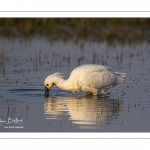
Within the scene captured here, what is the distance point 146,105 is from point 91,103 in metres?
1.39

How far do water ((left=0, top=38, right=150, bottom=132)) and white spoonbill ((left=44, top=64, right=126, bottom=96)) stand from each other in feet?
0.80

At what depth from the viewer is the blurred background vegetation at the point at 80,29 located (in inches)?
1071

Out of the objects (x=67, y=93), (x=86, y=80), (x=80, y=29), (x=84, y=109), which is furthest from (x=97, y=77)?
(x=80, y=29)

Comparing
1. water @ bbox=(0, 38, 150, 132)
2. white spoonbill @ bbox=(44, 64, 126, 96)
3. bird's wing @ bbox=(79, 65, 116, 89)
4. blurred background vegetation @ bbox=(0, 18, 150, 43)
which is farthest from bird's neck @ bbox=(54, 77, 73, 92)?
blurred background vegetation @ bbox=(0, 18, 150, 43)

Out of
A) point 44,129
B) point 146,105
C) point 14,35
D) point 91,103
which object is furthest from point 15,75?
point 14,35

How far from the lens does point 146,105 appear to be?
46.9 ft

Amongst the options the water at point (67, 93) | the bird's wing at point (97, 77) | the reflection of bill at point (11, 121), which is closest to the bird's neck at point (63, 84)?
the water at point (67, 93)

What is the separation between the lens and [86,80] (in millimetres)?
15680

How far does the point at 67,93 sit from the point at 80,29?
12.6 m

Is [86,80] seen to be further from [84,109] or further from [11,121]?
[11,121]

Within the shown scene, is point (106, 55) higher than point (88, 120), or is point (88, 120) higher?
point (106, 55)

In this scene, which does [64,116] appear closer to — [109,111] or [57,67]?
[109,111]
